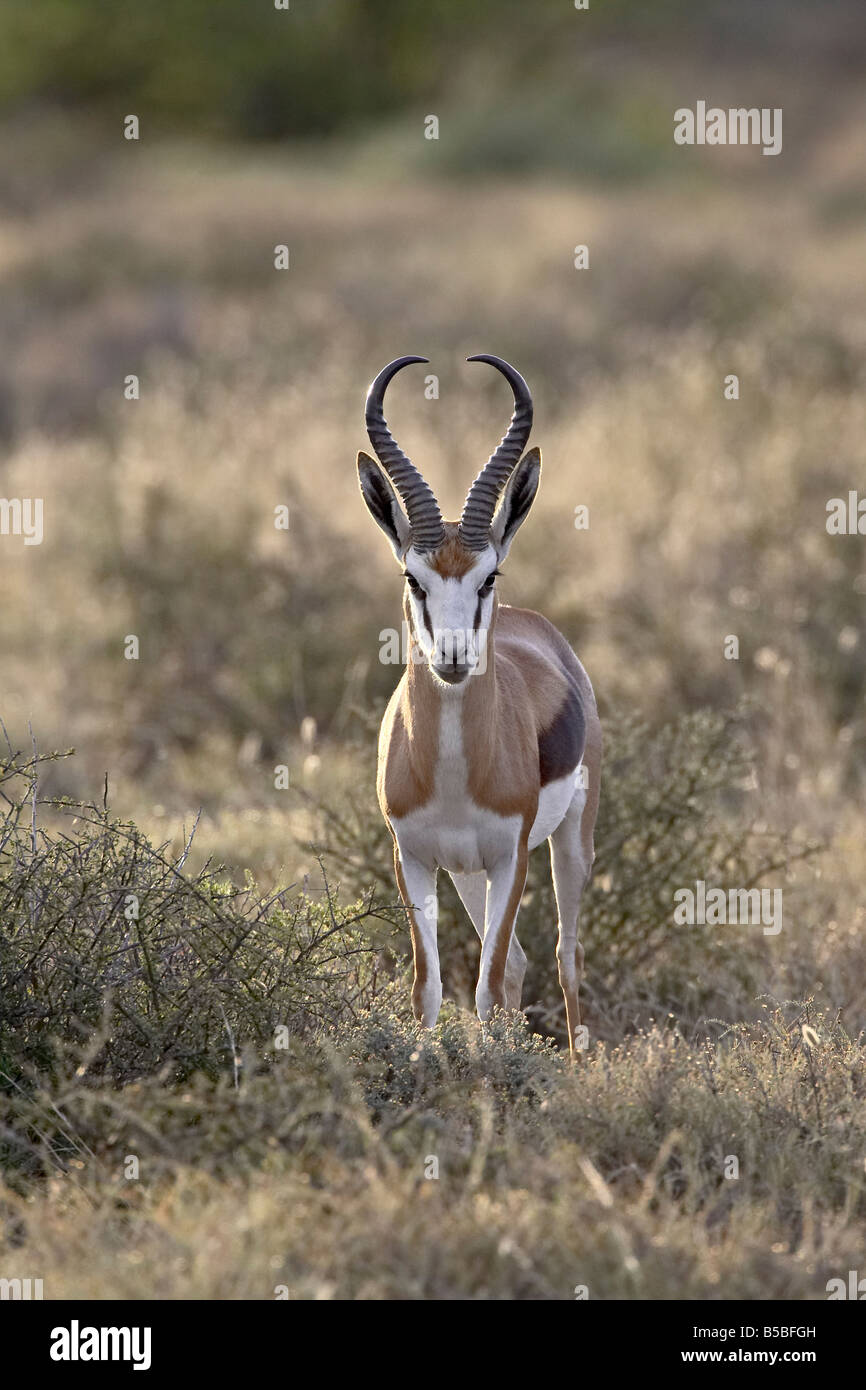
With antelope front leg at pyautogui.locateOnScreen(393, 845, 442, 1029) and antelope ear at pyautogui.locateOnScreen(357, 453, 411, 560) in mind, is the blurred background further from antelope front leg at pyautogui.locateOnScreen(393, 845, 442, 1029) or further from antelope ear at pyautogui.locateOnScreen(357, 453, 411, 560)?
antelope ear at pyautogui.locateOnScreen(357, 453, 411, 560)

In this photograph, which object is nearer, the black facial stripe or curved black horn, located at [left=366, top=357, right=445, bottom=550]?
the black facial stripe

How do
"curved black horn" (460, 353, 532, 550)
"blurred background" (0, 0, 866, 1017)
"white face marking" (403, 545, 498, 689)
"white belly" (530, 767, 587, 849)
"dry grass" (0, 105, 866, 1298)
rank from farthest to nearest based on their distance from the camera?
"blurred background" (0, 0, 866, 1017) → "white belly" (530, 767, 587, 849) → "curved black horn" (460, 353, 532, 550) → "white face marking" (403, 545, 498, 689) → "dry grass" (0, 105, 866, 1298)

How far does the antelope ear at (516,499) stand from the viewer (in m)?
6.33

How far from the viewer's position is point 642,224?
1150 inches

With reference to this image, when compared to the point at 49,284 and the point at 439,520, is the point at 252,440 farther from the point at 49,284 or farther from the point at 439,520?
the point at 49,284

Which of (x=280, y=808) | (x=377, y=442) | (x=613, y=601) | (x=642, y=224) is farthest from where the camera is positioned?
(x=642, y=224)

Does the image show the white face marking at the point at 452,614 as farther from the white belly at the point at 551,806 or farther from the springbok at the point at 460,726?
the white belly at the point at 551,806

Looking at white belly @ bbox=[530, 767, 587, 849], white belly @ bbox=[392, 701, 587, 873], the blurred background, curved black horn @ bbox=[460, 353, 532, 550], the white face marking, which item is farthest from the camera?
the blurred background

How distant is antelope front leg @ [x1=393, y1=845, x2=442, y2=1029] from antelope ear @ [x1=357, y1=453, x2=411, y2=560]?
118cm

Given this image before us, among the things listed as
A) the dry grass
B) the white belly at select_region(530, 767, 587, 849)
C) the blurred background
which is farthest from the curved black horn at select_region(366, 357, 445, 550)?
the blurred background

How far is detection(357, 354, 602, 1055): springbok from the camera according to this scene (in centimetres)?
603

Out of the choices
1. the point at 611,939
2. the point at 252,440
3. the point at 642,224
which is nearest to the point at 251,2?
the point at 642,224

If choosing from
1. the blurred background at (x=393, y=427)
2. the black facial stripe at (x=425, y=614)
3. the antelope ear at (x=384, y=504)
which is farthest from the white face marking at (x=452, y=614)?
the blurred background at (x=393, y=427)

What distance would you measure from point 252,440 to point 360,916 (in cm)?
1070
